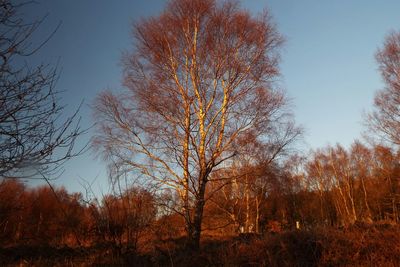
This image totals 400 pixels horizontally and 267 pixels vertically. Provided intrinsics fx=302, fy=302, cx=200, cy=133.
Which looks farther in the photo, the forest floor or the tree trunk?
the tree trunk

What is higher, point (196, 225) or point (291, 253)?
point (196, 225)

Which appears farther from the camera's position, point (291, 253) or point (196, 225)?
point (196, 225)

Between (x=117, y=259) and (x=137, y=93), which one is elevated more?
(x=137, y=93)

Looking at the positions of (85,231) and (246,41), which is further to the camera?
(246,41)

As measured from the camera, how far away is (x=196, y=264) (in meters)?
5.43

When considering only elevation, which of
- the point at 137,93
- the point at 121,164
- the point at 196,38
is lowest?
the point at 121,164

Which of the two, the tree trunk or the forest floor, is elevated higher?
the tree trunk

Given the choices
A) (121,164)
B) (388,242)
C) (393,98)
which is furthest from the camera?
(393,98)

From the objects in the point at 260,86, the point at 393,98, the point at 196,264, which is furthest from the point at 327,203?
the point at 196,264

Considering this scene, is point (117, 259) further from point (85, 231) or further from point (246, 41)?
point (246, 41)

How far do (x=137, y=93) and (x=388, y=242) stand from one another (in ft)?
22.4

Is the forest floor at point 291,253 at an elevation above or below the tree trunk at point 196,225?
below

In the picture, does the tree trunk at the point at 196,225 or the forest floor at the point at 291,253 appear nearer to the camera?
the forest floor at the point at 291,253

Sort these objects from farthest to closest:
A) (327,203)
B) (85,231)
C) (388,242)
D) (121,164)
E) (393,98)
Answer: (327,203)
(393,98)
(121,164)
(388,242)
(85,231)
